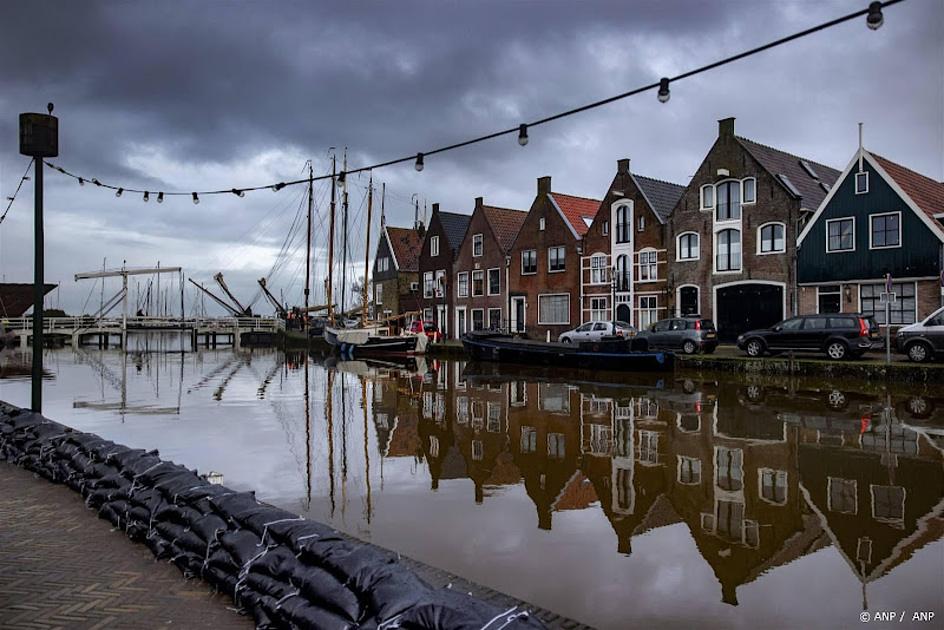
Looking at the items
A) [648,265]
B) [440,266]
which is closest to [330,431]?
[648,265]

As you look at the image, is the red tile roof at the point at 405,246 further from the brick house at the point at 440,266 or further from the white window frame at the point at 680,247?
the white window frame at the point at 680,247

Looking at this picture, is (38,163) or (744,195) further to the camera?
(744,195)

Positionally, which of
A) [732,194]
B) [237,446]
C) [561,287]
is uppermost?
[732,194]

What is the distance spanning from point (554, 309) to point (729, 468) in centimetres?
3204

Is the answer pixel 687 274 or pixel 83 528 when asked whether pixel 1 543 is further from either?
pixel 687 274

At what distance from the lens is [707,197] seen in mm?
33312

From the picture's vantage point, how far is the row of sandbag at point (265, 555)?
3691 millimetres

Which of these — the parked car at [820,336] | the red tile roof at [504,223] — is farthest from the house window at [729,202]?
the red tile roof at [504,223]

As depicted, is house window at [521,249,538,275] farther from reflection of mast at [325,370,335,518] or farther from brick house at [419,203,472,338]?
reflection of mast at [325,370,335,518]

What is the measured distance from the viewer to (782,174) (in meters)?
31.9

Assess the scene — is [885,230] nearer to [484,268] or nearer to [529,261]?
[529,261]

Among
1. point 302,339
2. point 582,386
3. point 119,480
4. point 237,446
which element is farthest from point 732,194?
point 302,339

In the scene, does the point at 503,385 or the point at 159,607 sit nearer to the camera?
the point at 159,607

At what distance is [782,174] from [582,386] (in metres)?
18.0
